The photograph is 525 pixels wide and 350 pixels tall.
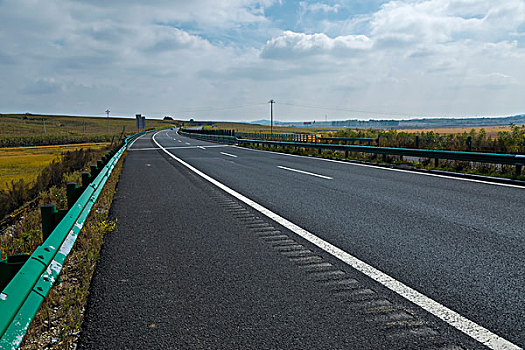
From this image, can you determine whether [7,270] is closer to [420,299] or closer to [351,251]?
[420,299]

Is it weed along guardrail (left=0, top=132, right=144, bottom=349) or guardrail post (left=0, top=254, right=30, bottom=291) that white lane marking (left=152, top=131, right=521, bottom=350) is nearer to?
weed along guardrail (left=0, top=132, right=144, bottom=349)

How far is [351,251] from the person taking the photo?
14.2 ft

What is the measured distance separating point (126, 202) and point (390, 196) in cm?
541

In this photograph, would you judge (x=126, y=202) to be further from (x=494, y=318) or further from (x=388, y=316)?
(x=494, y=318)

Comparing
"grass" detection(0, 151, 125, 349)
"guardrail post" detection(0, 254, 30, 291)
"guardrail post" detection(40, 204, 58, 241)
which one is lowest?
"grass" detection(0, 151, 125, 349)

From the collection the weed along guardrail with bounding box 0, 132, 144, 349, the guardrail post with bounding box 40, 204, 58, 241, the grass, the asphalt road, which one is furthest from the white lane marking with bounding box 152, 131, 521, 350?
the guardrail post with bounding box 40, 204, 58, 241

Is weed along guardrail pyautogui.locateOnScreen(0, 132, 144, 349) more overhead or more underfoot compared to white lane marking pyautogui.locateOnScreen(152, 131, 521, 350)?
more overhead

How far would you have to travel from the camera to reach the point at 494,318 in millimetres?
2766

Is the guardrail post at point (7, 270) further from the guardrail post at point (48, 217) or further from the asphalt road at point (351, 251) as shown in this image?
the guardrail post at point (48, 217)

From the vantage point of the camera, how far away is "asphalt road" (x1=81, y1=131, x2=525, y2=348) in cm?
269

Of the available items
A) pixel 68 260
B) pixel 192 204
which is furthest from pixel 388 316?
pixel 192 204

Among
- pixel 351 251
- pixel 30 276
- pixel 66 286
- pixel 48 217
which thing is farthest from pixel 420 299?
pixel 48 217

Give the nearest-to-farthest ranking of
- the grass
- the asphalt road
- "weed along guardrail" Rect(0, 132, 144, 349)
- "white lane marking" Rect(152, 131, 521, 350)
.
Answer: "weed along guardrail" Rect(0, 132, 144, 349)
"white lane marking" Rect(152, 131, 521, 350)
the grass
the asphalt road

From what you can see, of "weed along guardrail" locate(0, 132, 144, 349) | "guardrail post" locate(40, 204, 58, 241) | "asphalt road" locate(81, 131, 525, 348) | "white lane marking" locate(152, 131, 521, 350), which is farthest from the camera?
"guardrail post" locate(40, 204, 58, 241)
